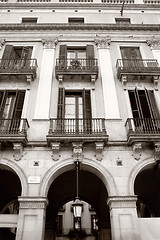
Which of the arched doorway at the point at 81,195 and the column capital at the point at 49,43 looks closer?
the arched doorway at the point at 81,195

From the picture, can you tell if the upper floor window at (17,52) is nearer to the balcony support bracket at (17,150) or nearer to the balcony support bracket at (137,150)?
the balcony support bracket at (17,150)

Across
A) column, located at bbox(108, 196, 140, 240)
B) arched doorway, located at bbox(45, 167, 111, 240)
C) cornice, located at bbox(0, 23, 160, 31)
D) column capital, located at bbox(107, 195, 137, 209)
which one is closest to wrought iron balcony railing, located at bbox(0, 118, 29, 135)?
arched doorway, located at bbox(45, 167, 111, 240)

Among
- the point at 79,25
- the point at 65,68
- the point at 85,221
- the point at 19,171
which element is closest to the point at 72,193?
the point at 19,171

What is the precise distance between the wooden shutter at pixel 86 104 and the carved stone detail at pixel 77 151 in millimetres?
1879

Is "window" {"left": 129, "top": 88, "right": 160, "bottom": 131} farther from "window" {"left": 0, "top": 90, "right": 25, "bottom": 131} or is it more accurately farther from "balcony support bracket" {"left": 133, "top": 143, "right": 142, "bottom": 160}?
"window" {"left": 0, "top": 90, "right": 25, "bottom": 131}

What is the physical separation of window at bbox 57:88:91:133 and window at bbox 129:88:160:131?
2.40 meters

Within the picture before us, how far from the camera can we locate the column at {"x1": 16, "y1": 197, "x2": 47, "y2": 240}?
802 cm

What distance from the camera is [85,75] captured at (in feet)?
41.2

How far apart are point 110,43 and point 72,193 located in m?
9.87

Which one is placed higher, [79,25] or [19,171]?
[79,25]

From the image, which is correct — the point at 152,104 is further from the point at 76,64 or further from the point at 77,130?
the point at 76,64

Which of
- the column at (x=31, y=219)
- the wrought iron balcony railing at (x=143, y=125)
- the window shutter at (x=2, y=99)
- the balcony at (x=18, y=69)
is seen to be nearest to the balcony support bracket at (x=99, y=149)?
the wrought iron balcony railing at (x=143, y=125)

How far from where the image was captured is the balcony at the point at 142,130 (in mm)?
9664

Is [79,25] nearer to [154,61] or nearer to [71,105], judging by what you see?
[154,61]
